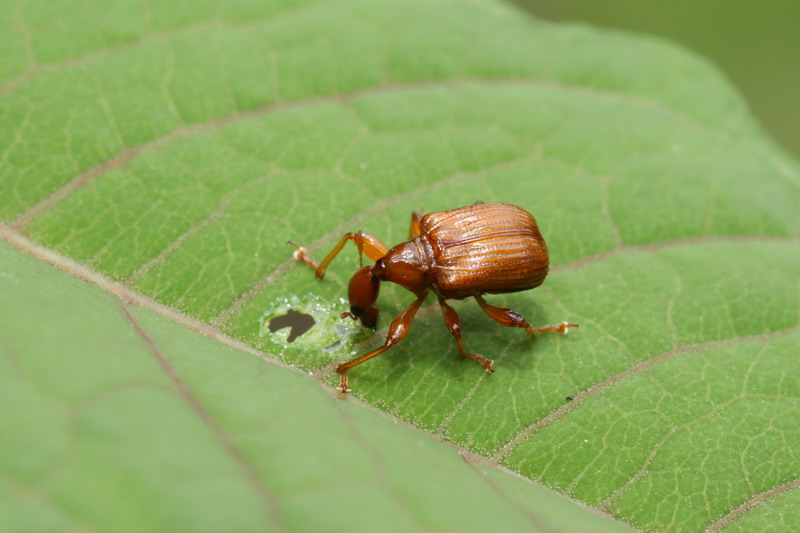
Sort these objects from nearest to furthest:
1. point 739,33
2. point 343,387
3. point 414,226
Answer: point 343,387 < point 414,226 < point 739,33

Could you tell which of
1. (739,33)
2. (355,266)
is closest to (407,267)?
(355,266)

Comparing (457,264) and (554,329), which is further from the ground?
(457,264)

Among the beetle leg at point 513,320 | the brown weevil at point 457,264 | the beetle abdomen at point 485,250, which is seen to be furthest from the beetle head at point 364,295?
the beetle leg at point 513,320

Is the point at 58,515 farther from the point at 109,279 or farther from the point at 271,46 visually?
the point at 271,46

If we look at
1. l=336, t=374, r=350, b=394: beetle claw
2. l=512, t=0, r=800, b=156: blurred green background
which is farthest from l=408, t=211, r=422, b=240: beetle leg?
l=512, t=0, r=800, b=156: blurred green background

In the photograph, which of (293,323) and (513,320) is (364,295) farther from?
(513,320)

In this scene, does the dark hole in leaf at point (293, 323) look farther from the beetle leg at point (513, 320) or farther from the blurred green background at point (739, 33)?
the blurred green background at point (739, 33)

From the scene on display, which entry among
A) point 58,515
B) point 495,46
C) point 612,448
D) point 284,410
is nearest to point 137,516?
point 58,515
